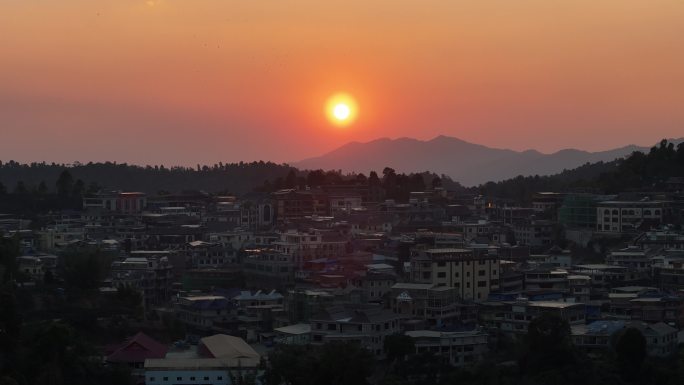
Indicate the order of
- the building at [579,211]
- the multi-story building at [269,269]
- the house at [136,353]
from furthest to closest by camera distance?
the building at [579,211], the multi-story building at [269,269], the house at [136,353]

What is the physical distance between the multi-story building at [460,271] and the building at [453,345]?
3.16m

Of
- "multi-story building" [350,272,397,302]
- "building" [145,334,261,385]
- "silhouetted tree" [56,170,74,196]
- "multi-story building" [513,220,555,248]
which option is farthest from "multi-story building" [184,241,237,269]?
"silhouetted tree" [56,170,74,196]

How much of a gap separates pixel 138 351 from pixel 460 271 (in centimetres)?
706

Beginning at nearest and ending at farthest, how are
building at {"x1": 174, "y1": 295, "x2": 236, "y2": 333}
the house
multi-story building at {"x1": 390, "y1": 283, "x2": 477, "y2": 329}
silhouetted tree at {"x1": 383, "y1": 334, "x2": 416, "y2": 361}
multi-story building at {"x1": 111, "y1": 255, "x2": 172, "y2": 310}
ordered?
silhouetted tree at {"x1": 383, "y1": 334, "x2": 416, "y2": 361} < the house < multi-story building at {"x1": 390, "y1": 283, "x2": 477, "y2": 329} < building at {"x1": 174, "y1": 295, "x2": 236, "y2": 333} < multi-story building at {"x1": 111, "y1": 255, "x2": 172, "y2": 310}

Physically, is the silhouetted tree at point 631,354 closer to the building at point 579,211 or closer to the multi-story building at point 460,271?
the multi-story building at point 460,271

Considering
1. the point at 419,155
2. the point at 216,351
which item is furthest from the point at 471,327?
the point at 419,155

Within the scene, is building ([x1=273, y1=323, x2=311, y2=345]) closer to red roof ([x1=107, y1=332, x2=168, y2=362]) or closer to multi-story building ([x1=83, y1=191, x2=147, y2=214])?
red roof ([x1=107, y1=332, x2=168, y2=362])

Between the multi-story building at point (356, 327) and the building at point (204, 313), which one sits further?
the building at point (204, 313)

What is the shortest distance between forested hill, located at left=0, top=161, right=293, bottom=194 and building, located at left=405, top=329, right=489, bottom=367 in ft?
125

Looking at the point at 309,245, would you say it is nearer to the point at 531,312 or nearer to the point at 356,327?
the point at 531,312

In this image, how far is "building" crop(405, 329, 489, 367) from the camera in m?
20.3

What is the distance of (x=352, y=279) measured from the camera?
24766 mm

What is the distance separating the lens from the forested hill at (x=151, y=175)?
196 feet

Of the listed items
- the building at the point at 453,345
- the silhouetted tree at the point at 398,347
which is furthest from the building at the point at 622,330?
the silhouetted tree at the point at 398,347
